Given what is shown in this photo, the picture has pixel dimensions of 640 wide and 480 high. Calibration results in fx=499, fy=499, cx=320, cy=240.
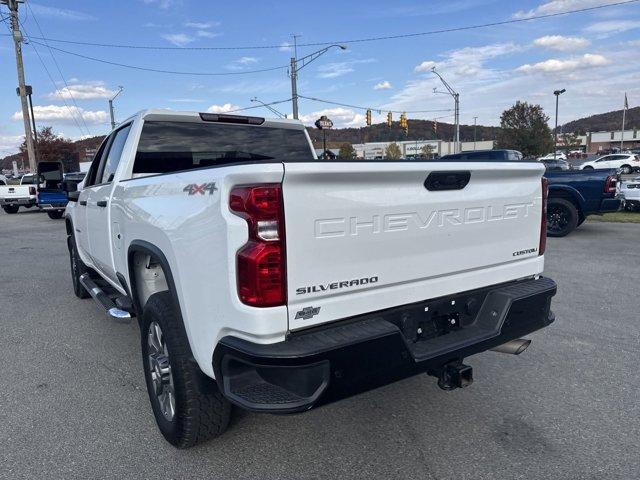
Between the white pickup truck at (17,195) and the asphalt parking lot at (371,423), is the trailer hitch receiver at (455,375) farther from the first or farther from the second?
the white pickup truck at (17,195)

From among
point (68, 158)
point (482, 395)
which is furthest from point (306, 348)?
point (68, 158)

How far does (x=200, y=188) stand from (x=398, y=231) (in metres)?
0.99

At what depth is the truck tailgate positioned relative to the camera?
220 centimetres

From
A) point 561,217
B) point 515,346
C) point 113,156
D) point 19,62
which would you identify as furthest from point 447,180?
point 19,62

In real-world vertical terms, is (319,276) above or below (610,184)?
above

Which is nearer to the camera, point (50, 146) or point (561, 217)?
point (561, 217)

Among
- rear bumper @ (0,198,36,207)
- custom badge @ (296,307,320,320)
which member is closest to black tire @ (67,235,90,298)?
custom badge @ (296,307,320,320)

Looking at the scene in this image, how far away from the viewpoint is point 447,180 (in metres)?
2.67

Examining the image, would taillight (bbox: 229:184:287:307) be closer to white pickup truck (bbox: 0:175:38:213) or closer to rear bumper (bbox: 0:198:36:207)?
white pickup truck (bbox: 0:175:38:213)

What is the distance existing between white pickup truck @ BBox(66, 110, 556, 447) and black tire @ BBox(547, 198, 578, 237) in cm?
776

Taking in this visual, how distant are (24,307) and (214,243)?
5075 mm

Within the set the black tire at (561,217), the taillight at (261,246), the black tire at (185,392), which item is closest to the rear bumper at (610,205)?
the black tire at (561,217)

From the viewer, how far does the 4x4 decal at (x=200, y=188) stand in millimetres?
2236

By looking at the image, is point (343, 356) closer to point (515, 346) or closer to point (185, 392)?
point (185, 392)
